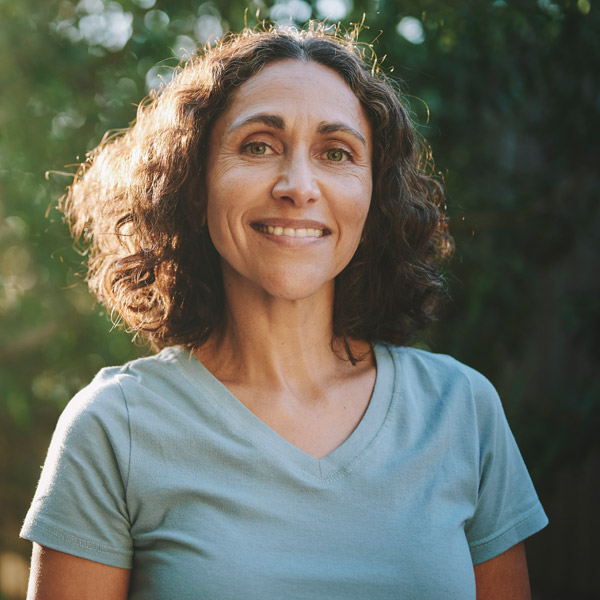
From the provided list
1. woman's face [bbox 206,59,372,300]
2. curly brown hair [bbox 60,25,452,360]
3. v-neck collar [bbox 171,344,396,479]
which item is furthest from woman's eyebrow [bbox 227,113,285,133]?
v-neck collar [bbox 171,344,396,479]

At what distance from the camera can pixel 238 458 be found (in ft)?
4.54

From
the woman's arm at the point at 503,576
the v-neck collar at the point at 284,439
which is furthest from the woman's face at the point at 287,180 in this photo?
the woman's arm at the point at 503,576

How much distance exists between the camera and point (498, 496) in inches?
60.9

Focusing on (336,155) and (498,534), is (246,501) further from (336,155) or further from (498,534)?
(336,155)

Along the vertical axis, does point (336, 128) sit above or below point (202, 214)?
above

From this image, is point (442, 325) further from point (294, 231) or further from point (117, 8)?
point (117, 8)

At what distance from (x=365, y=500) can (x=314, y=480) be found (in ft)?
0.37

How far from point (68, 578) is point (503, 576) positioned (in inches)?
Result: 37.7

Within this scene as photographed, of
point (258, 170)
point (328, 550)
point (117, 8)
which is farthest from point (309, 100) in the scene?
point (117, 8)

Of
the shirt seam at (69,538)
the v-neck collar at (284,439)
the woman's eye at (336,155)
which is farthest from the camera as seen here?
the woman's eye at (336,155)

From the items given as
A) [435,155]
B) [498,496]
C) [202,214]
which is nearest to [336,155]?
[202,214]

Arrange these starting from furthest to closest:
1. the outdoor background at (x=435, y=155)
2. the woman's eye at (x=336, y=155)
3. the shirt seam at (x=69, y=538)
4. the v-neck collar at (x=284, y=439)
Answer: the outdoor background at (x=435, y=155)
the woman's eye at (x=336, y=155)
the v-neck collar at (x=284, y=439)
the shirt seam at (x=69, y=538)

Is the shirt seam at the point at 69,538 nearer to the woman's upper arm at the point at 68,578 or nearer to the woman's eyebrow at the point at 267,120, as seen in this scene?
the woman's upper arm at the point at 68,578

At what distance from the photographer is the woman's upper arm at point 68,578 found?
1.30m
